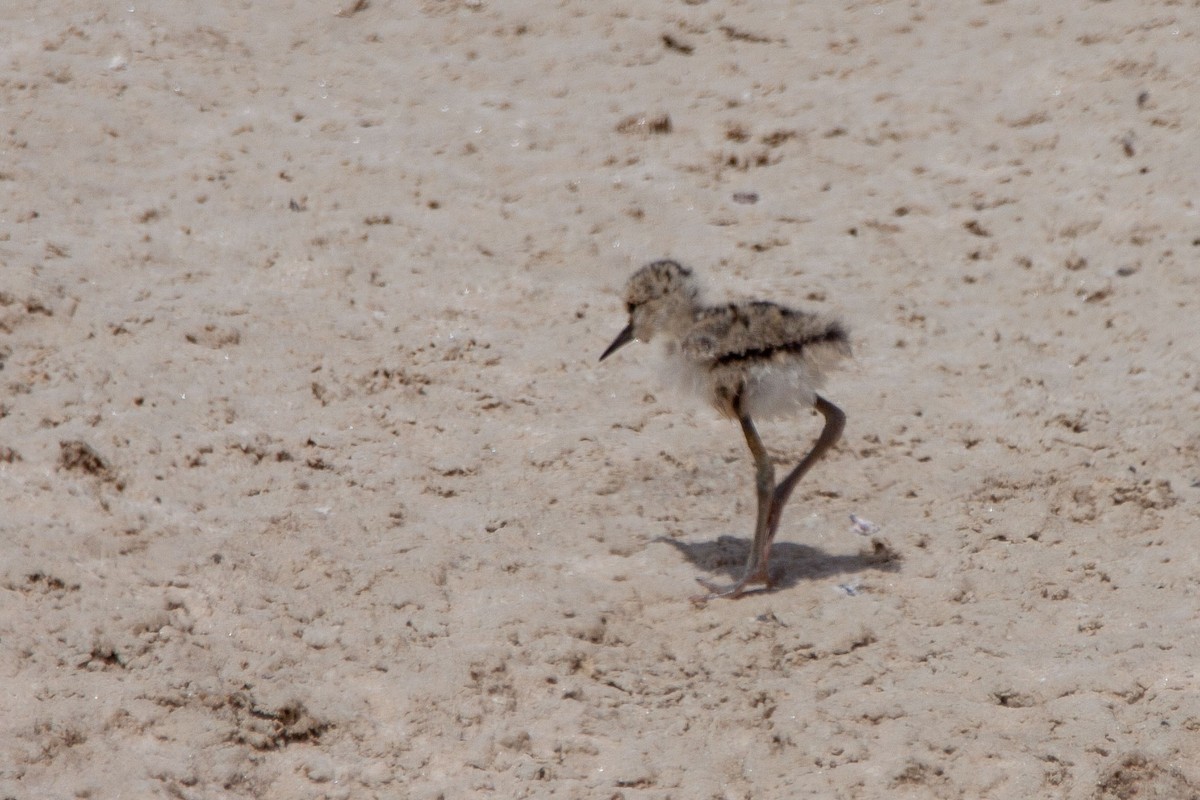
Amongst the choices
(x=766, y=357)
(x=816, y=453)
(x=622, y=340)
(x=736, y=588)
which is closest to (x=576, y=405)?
(x=622, y=340)

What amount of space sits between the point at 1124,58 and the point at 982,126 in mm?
899

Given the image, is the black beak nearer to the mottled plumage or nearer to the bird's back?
the mottled plumage

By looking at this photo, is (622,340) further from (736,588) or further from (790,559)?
(736,588)

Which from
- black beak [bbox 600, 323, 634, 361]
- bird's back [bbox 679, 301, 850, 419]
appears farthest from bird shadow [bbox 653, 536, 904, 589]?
black beak [bbox 600, 323, 634, 361]

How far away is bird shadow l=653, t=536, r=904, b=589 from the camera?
18.8ft

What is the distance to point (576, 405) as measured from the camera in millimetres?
6566

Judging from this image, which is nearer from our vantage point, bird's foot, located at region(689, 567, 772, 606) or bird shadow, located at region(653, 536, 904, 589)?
bird's foot, located at region(689, 567, 772, 606)

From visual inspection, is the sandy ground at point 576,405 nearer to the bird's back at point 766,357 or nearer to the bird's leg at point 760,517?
the bird's leg at point 760,517

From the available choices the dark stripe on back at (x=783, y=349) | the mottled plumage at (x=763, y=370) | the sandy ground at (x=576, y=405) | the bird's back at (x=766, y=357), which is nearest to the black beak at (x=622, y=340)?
the sandy ground at (x=576, y=405)

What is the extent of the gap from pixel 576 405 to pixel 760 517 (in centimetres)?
118

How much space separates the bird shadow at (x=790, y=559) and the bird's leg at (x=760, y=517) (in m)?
0.11

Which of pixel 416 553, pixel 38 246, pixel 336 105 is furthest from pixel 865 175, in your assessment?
pixel 38 246

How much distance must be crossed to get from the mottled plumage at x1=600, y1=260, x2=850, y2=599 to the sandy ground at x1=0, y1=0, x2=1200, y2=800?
10.1 inches

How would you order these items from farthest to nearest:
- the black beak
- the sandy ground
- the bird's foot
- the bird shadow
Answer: the black beak, the bird shadow, the bird's foot, the sandy ground
